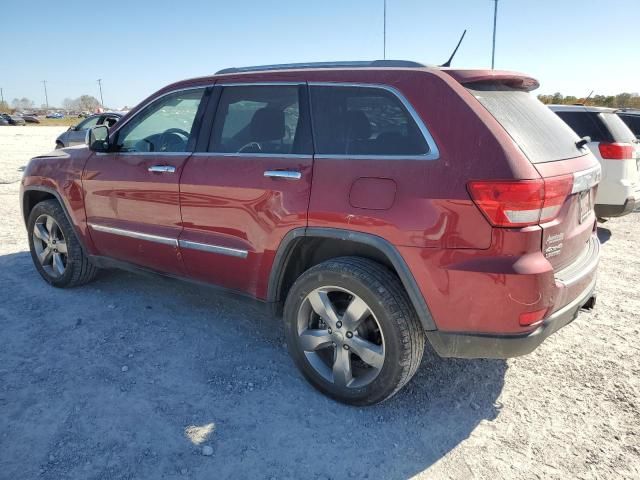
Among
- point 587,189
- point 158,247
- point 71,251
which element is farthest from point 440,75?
point 71,251

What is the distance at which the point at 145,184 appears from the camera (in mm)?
3764

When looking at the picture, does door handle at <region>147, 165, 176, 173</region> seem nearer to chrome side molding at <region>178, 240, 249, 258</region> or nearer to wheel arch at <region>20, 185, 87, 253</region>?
chrome side molding at <region>178, 240, 249, 258</region>

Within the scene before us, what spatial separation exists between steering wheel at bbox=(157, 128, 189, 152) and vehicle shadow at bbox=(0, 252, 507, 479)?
1.10 metres

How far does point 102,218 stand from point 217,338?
1455 millimetres

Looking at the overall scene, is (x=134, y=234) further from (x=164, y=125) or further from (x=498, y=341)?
(x=498, y=341)

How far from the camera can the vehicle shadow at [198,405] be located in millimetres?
2475

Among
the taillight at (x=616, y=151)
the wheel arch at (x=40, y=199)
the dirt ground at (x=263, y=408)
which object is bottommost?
the dirt ground at (x=263, y=408)

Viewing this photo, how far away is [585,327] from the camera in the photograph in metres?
3.95

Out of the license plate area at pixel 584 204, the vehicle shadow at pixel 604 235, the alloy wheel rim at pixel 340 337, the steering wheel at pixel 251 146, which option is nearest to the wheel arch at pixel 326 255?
the alloy wheel rim at pixel 340 337

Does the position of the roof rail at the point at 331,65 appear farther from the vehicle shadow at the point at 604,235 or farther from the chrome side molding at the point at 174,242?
the vehicle shadow at the point at 604,235

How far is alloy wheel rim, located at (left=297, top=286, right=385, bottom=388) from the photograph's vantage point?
2.80 meters

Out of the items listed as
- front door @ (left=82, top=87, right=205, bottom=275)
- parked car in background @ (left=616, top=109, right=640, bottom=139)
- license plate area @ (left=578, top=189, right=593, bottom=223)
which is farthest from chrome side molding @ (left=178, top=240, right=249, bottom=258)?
parked car in background @ (left=616, top=109, right=640, bottom=139)

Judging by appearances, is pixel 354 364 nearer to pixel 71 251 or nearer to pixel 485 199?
pixel 485 199

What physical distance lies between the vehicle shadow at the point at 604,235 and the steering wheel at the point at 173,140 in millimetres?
5454
